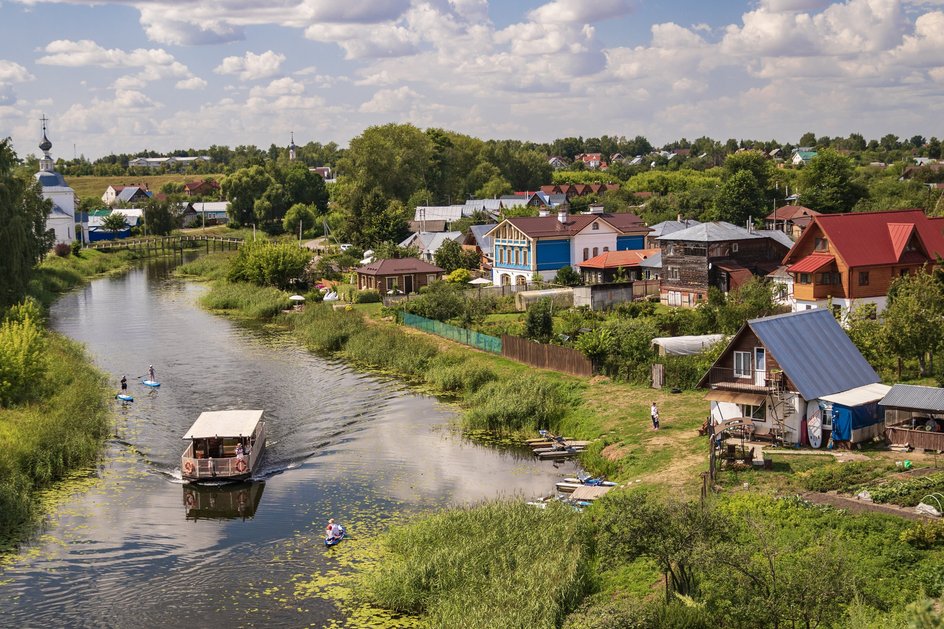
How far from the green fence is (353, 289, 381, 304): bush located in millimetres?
9603

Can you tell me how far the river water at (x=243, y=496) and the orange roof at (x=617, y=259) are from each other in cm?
2356

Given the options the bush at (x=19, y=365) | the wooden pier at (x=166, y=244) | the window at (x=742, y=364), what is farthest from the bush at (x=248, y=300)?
the wooden pier at (x=166, y=244)

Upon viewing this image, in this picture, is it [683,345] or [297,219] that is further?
[297,219]

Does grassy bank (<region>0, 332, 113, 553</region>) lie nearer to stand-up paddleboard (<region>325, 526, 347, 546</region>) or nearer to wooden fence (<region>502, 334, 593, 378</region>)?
stand-up paddleboard (<region>325, 526, 347, 546</region>)

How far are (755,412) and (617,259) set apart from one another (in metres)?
38.4

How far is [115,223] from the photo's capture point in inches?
5295

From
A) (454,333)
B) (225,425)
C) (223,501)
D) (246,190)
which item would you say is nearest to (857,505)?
(223,501)

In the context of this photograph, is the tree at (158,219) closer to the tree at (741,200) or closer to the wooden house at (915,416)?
the tree at (741,200)

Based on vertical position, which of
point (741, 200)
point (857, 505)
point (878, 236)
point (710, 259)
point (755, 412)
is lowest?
point (857, 505)

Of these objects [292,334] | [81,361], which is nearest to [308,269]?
[292,334]

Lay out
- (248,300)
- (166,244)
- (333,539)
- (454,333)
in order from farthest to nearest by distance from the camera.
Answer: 1. (166,244)
2. (248,300)
3. (454,333)
4. (333,539)

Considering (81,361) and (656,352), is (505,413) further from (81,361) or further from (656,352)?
(81,361)

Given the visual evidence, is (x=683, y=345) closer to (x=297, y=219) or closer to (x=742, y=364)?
(x=742, y=364)

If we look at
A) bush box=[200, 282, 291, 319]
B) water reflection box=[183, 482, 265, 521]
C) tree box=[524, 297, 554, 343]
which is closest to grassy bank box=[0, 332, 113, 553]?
water reflection box=[183, 482, 265, 521]
